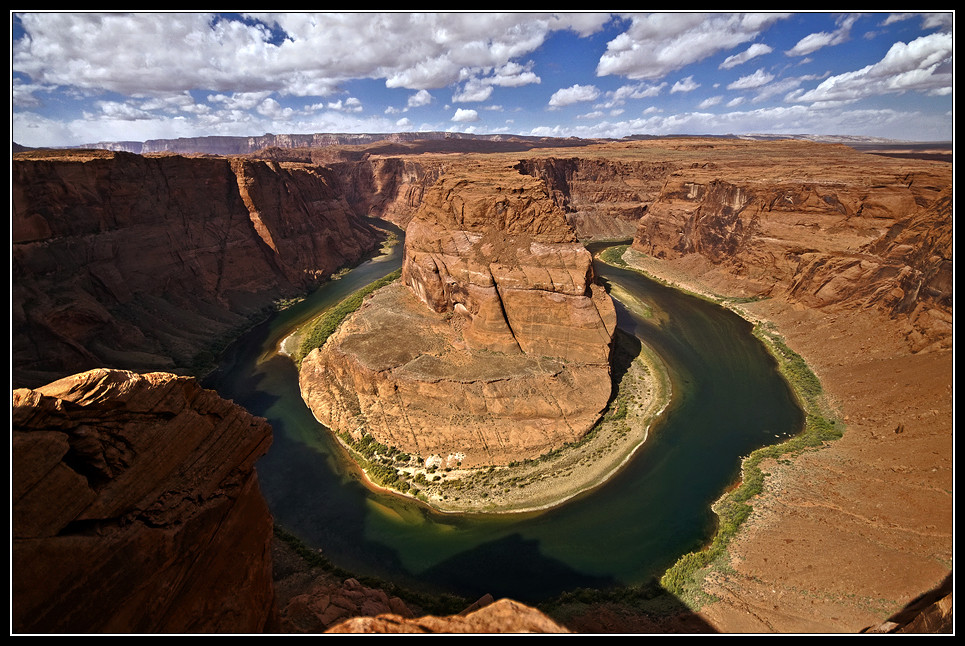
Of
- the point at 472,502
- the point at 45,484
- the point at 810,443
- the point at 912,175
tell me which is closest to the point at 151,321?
the point at 472,502

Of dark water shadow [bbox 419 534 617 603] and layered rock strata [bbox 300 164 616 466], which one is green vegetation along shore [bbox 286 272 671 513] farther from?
dark water shadow [bbox 419 534 617 603]

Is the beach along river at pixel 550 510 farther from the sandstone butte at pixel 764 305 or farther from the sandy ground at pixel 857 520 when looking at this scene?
the sandy ground at pixel 857 520

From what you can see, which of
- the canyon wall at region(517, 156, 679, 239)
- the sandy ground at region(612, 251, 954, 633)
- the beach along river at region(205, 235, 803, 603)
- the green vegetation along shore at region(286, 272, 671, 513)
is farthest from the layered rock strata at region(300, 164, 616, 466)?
the canyon wall at region(517, 156, 679, 239)

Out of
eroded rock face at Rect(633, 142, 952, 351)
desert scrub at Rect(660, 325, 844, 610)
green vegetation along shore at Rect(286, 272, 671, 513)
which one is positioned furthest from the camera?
eroded rock face at Rect(633, 142, 952, 351)

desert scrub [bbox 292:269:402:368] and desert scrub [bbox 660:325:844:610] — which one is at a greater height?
desert scrub [bbox 292:269:402:368]

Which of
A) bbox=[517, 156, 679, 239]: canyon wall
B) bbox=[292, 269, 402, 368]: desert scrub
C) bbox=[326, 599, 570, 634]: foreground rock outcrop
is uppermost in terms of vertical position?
bbox=[517, 156, 679, 239]: canyon wall

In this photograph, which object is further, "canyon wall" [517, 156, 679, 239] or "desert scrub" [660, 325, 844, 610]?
"canyon wall" [517, 156, 679, 239]

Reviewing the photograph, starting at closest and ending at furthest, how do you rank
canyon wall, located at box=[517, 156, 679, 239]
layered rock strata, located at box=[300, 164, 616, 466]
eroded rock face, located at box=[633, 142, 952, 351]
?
layered rock strata, located at box=[300, 164, 616, 466], eroded rock face, located at box=[633, 142, 952, 351], canyon wall, located at box=[517, 156, 679, 239]
